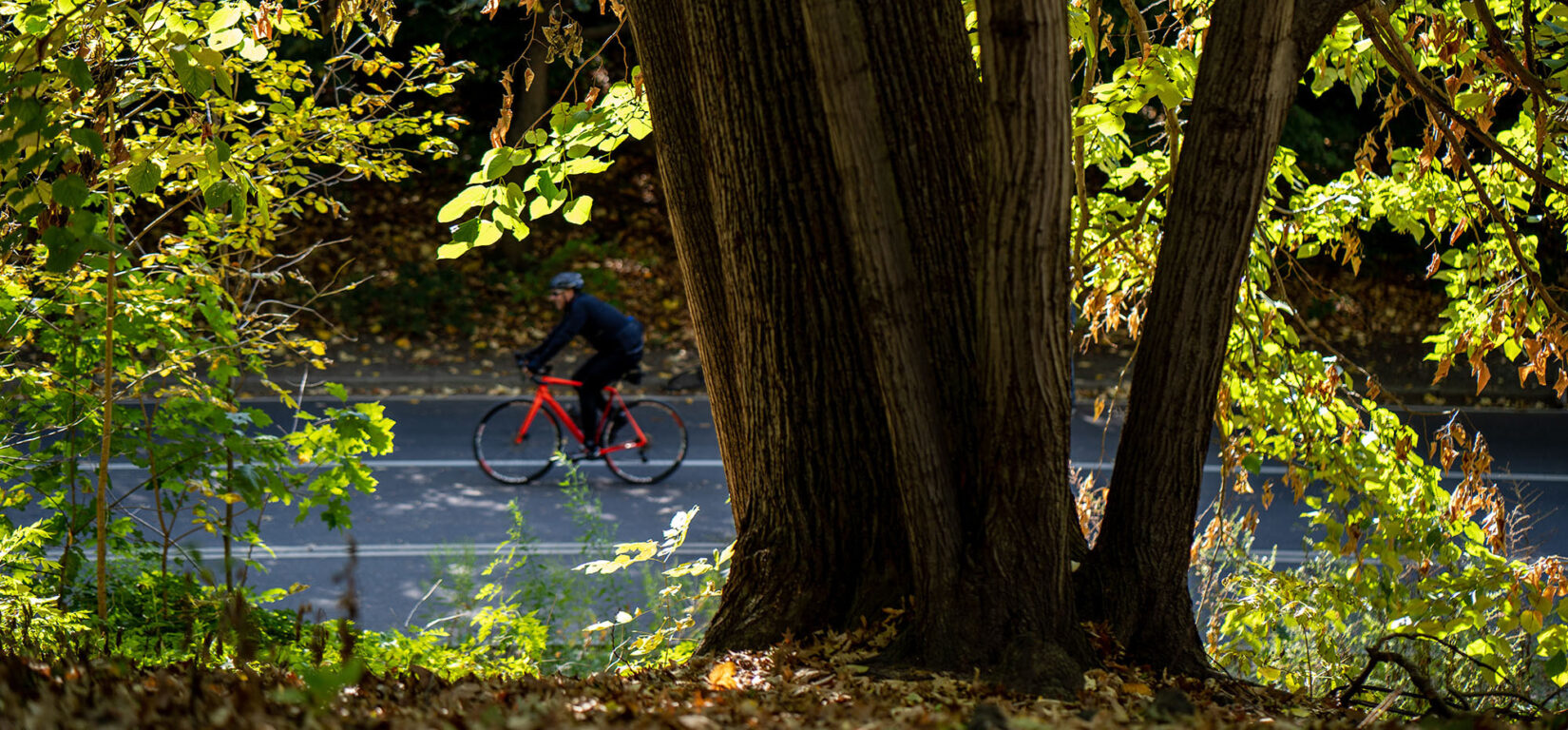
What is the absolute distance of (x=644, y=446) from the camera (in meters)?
10.7

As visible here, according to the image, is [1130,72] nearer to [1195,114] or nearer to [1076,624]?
[1195,114]

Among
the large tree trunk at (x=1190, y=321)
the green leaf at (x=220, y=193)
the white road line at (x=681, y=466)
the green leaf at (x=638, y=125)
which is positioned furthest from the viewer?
the white road line at (x=681, y=466)

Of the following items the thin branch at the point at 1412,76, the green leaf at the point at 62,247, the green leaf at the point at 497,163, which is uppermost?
the thin branch at the point at 1412,76

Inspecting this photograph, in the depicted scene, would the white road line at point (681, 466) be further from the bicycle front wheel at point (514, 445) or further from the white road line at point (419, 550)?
the white road line at point (419, 550)

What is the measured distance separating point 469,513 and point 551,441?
5.86ft

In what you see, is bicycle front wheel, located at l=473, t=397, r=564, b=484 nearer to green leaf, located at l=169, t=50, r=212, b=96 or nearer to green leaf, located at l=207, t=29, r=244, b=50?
green leaf, located at l=207, t=29, r=244, b=50

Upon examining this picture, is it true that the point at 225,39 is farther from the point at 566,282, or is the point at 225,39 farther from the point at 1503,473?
the point at 1503,473

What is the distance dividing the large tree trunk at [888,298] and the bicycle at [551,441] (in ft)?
23.7

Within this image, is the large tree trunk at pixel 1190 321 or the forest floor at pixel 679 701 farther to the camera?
the large tree trunk at pixel 1190 321

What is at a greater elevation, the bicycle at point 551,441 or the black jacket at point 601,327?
the black jacket at point 601,327

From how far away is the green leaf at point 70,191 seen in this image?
2.69 meters

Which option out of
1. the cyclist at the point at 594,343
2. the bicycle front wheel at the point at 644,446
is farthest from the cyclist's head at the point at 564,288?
the bicycle front wheel at the point at 644,446

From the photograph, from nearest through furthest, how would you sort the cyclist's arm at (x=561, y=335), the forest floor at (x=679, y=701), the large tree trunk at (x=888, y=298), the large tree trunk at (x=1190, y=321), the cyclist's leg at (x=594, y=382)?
the forest floor at (x=679, y=701), the large tree trunk at (x=888, y=298), the large tree trunk at (x=1190, y=321), the cyclist's arm at (x=561, y=335), the cyclist's leg at (x=594, y=382)

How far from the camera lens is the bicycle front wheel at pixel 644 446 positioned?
1067 centimetres
